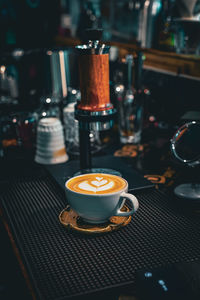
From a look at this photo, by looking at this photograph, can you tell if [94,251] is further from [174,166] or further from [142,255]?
[174,166]

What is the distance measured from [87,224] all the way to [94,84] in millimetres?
401

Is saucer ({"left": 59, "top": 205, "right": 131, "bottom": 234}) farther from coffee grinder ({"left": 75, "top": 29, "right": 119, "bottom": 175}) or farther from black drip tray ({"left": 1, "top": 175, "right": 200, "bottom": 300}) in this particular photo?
coffee grinder ({"left": 75, "top": 29, "right": 119, "bottom": 175})

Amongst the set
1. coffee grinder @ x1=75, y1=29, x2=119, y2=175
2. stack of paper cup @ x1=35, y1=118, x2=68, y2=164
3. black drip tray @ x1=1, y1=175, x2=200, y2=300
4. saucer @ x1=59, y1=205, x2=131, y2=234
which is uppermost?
coffee grinder @ x1=75, y1=29, x2=119, y2=175

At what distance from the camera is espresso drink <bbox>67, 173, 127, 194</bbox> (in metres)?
0.79

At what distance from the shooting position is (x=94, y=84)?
3.23 ft

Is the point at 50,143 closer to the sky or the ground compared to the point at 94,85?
closer to the ground

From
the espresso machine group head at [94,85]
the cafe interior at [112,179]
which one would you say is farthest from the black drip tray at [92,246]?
the espresso machine group head at [94,85]

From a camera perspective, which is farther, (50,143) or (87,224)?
(50,143)

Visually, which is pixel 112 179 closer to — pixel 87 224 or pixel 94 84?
pixel 87 224

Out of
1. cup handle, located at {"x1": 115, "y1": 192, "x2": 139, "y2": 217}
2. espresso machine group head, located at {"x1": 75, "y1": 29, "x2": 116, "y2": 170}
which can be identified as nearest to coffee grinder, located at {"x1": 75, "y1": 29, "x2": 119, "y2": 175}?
espresso machine group head, located at {"x1": 75, "y1": 29, "x2": 116, "y2": 170}

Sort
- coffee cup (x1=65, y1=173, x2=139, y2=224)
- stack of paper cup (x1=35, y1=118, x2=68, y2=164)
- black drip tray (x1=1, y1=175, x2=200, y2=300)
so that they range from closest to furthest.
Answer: black drip tray (x1=1, y1=175, x2=200, y2=300)
coffee cup (x1=65, y1=173, x2=139, y2=224)
stack of paper cup (x1=35, y1=118, x2=68, y2=164)

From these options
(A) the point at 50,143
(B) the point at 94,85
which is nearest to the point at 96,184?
(B) the point at 94,85

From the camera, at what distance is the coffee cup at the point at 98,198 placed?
748mm

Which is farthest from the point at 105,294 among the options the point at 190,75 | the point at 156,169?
the point at 190,75
